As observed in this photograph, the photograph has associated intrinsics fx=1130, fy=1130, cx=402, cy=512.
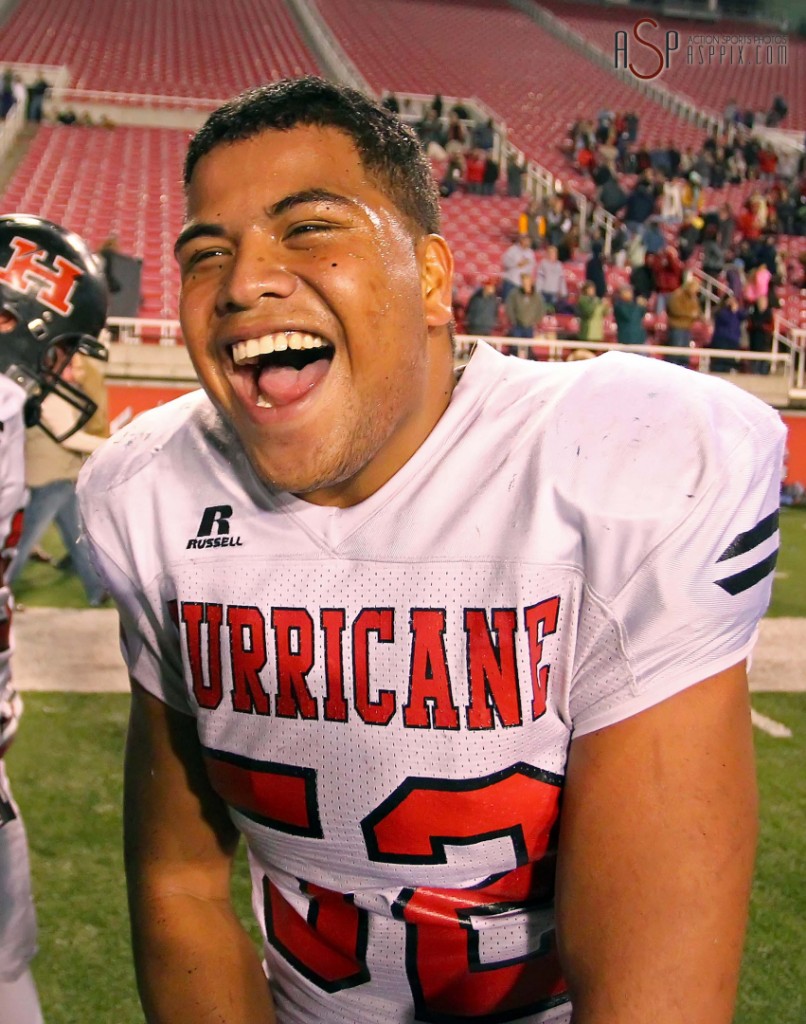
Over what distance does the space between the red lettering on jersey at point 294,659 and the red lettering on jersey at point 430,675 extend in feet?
0.46

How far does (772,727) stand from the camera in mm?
4766

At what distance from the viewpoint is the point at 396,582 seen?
138 centimetres

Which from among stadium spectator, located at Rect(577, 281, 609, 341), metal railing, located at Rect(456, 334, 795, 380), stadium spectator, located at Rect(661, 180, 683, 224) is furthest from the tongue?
stadium spectator, located at Rect(661, 180, 683, 224)

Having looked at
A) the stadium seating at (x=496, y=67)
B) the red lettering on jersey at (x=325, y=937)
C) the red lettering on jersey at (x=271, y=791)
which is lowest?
the red lettering on jersey at (x=325, y=937)

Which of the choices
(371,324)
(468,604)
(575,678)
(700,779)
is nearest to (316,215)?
(371,324)

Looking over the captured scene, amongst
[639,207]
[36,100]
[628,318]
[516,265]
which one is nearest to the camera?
[628,318]

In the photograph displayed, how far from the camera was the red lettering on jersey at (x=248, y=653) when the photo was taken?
1.44 m

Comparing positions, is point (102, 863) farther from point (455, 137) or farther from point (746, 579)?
point (455, 137)

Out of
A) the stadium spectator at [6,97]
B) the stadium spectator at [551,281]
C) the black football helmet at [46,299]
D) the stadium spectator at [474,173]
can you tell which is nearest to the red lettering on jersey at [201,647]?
the black football helmet at [46,299]

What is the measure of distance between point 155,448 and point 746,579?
86 centimetres

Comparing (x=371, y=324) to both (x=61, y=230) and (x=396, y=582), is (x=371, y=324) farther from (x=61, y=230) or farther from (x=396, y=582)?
(x=61, y=230)

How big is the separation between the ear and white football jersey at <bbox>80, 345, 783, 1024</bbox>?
9 cm

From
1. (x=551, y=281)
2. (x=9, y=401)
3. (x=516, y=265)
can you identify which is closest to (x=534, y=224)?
(x=551, y=281)

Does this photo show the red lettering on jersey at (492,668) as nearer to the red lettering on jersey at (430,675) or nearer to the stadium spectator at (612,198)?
the red lettering on jersey at (430,675)
